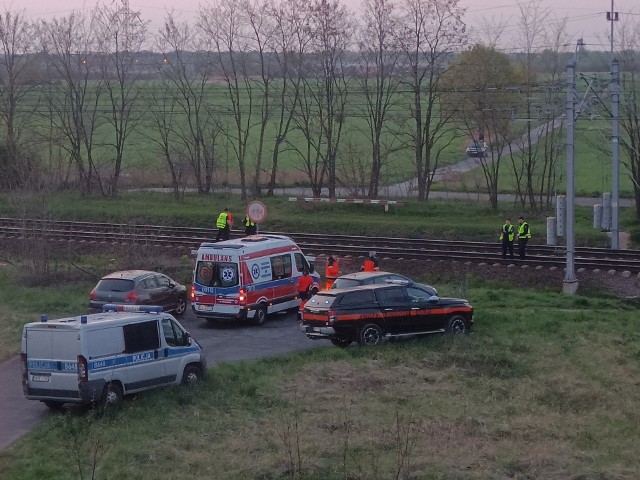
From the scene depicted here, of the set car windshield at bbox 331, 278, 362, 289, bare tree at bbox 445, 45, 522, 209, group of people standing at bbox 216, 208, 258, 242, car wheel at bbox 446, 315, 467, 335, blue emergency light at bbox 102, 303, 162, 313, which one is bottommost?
car wheel at bbox 446, 315, 467, 335

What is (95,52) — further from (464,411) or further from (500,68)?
(464,411)

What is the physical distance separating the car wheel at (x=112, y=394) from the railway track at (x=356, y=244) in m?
14.3

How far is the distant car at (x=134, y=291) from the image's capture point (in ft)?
73.7

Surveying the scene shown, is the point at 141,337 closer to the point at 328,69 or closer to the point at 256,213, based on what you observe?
the point at 256,213

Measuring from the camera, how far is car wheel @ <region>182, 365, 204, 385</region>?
54.4 feet

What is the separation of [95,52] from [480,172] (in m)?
24.2

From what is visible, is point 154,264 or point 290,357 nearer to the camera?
point 290,357

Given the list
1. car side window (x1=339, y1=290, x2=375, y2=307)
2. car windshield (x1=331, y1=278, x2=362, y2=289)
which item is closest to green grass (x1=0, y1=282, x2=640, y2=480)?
car side window (x1=339, y1=290, x2=375, y2=307)

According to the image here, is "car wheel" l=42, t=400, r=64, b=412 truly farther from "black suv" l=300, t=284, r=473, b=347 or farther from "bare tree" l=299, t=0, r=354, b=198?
"bare tree" l=299, t=0, r=354, b=198

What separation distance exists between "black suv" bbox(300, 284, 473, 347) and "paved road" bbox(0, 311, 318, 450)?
3.43ft

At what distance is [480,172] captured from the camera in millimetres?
58219

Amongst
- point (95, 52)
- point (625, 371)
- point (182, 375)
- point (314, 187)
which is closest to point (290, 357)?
point (182, 375)

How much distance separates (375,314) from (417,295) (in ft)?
3.89

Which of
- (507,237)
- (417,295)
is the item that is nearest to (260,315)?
(417,295)
